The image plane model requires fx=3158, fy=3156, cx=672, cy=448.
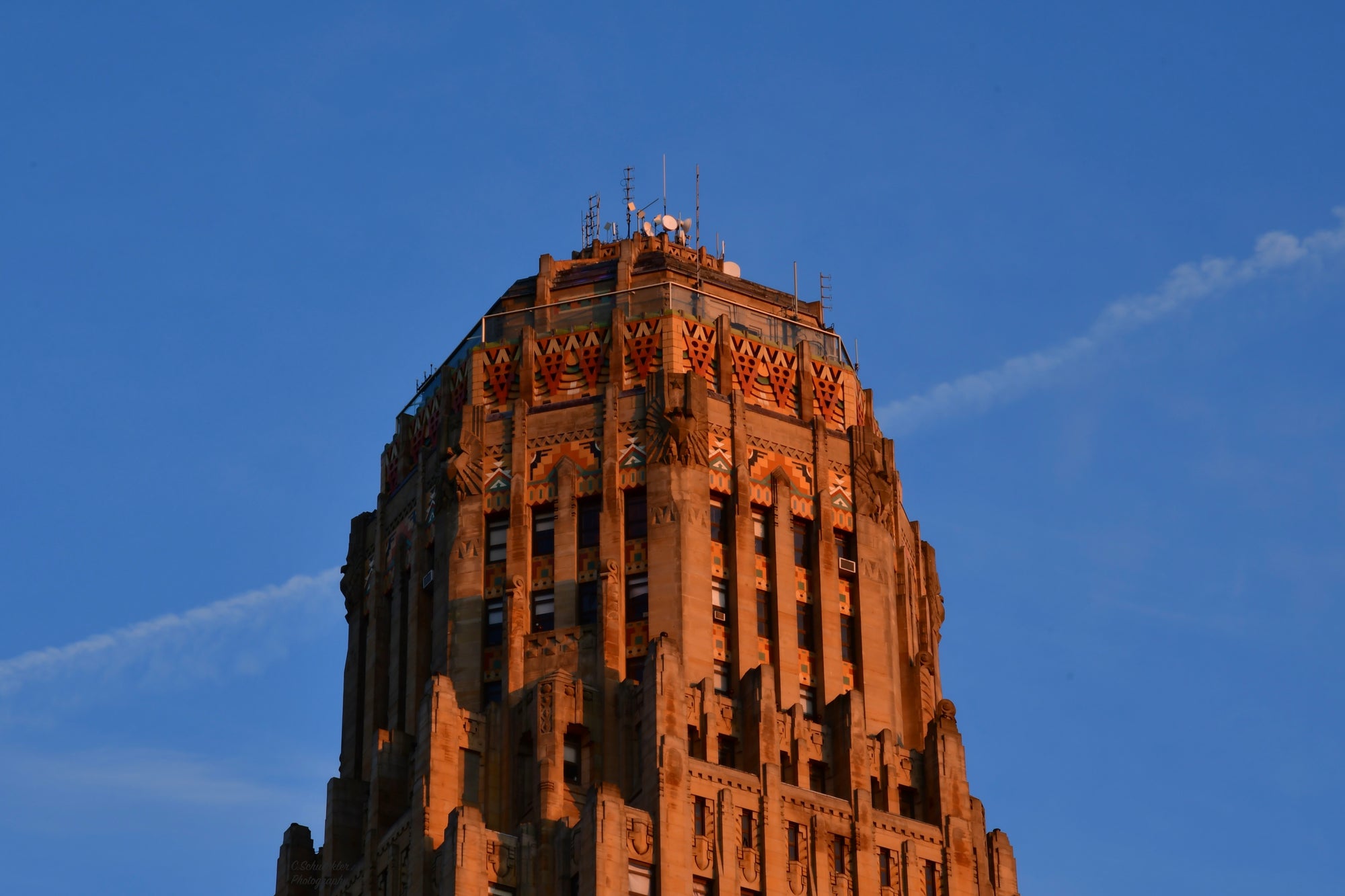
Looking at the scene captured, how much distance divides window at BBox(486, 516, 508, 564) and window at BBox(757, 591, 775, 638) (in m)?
8.81

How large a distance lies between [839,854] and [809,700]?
681cm

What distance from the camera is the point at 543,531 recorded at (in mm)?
108000

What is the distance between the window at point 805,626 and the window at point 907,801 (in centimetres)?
593

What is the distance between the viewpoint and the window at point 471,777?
101 m

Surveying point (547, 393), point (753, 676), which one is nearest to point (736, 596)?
point (753, 676)

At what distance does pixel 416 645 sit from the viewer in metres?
109

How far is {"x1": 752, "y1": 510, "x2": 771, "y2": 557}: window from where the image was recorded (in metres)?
108

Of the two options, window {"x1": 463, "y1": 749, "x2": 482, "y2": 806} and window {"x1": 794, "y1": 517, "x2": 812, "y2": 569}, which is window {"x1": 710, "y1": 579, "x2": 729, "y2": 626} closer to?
window {"x1": 794, "y1": 517, "x2": 812, "y2": 569}

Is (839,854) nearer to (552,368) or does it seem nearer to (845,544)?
(845,544)

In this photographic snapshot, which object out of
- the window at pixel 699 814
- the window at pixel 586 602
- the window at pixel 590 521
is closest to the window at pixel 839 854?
the window at pixel 699 814

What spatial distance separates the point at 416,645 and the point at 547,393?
10.2 metres

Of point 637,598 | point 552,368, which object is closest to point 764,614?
point 637,598

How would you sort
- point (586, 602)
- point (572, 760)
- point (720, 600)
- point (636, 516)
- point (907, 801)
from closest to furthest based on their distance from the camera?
point (572, 760) < point (907, 801) < point (586, 602) < point (720, 600) < point (636, 516)

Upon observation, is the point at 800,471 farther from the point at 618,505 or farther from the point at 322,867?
the point at 322,867
